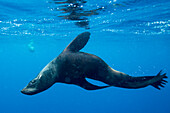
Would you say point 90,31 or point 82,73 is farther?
point 90,31

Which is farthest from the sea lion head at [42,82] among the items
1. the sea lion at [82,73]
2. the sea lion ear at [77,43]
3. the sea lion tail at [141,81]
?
the sea lion tail at [141,81]

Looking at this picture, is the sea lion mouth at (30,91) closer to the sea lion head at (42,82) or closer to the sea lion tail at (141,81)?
the sea lion head at (42,82)

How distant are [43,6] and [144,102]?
5014 centimetres

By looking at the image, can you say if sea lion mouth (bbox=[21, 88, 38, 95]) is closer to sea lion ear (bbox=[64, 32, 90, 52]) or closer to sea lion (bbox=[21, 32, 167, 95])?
sea lion (bbox=[21, 32, 167, 95])

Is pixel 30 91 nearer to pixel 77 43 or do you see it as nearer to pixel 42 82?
pixel 42 82

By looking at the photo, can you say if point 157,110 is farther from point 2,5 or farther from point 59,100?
point 2,5

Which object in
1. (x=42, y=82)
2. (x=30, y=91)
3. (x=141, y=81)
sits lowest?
(x=141, y=81)

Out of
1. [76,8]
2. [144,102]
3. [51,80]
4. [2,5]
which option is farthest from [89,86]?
[144,102]

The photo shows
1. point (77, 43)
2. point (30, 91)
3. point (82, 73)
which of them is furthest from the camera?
point (77, 43)

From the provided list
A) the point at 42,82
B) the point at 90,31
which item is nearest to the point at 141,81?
the point at 42,82

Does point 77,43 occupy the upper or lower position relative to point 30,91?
upper

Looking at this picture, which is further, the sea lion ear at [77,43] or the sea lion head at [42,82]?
the sea lion ear at [77,43]

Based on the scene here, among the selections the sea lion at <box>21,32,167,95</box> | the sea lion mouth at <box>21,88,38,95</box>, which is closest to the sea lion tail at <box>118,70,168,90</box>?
the sea lion at <box>21,32,167,95</box>

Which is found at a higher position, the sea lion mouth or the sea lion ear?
the sea lion ear
